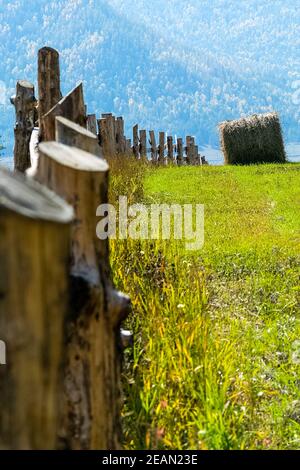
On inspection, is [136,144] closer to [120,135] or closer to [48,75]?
[120,135]

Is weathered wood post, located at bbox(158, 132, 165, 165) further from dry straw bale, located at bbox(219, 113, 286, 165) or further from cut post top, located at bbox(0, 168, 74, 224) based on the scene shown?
cut post top, located at bbox(0, 168, 74, 224)

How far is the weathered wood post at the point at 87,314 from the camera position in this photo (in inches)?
98.1

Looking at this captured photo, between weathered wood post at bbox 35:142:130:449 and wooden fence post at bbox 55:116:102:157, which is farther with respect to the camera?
wooden fence post at bbox 55:116:102:157

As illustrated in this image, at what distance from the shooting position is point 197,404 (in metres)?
4.25

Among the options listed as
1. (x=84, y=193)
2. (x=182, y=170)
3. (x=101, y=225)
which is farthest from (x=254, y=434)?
(x=182, y=170)

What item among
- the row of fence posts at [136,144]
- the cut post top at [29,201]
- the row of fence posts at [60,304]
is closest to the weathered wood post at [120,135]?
the row of fence posts at [136,144]

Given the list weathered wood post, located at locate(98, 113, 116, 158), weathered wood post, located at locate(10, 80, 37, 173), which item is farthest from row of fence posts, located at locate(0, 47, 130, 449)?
weathered wood post, located at locate(98, 113, 116, 158)

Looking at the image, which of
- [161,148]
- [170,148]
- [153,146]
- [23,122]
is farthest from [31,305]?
[170,148]

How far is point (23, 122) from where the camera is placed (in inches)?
312

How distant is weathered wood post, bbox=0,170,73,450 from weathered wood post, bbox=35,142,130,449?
2.23ft

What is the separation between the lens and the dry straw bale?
22500 millimetres

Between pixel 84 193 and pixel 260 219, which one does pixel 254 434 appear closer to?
pixel 84 193

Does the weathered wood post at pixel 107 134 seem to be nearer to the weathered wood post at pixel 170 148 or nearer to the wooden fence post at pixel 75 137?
the weathered wood post at pixel 170 148

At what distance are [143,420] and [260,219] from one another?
7.75m
